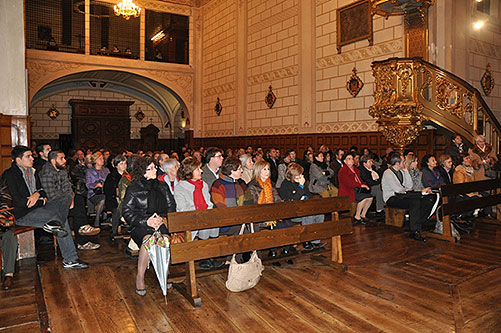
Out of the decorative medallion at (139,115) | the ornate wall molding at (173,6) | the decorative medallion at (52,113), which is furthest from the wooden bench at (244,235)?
the decorative medallion at (139,115)

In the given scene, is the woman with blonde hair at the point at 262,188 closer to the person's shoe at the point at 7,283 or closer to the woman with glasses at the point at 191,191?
the woman with glasses at the point at 191,191

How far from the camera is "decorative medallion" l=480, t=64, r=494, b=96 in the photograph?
967cm

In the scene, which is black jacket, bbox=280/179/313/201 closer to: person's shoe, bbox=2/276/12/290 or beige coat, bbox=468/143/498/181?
person's shoe, bbox=2/276/12/290

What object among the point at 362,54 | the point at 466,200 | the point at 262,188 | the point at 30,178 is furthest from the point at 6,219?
the point at 362,54

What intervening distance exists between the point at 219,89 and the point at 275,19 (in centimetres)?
418

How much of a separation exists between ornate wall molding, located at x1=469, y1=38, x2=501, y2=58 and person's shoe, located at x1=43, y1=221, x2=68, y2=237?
965 centimetres

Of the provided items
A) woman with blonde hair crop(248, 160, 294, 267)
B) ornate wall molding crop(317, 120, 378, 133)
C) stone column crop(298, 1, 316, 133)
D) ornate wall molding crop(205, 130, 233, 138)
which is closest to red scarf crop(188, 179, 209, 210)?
woman with blonde hair crop(248, 160, 294, 267)

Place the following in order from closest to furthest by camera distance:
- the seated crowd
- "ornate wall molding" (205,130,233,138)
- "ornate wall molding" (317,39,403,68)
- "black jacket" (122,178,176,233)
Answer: "black jacket" (122,178,176,233), the seated crowd, "ornate wall molding" (317,39,403,68), "ornate wall molding" (205,130,233,138)

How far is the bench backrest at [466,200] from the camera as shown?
565 cm

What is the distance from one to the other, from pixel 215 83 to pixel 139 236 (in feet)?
43.3

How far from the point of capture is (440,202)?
5996 mm

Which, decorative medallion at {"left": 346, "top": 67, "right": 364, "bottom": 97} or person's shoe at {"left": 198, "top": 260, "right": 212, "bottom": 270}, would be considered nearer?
person's shoe at {"left": 198, "top": 260, "right": 212, "bottom": 270}

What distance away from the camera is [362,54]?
1005 centimetres

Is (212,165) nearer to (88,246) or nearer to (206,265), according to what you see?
(206,265)
